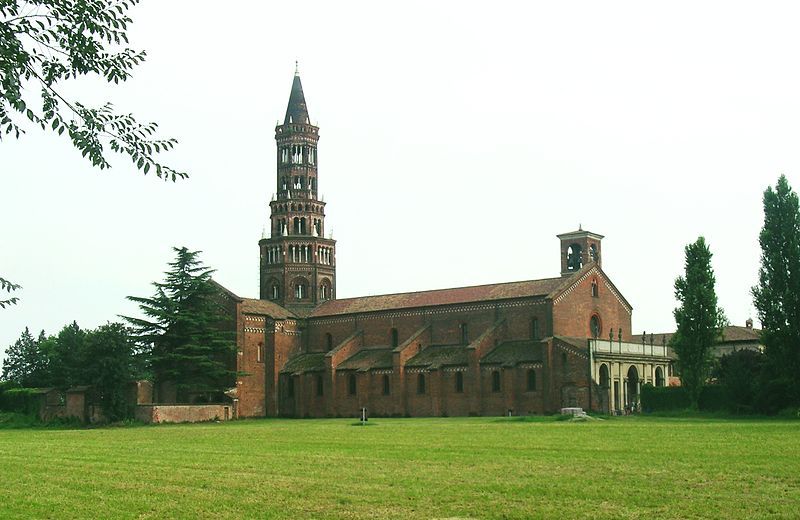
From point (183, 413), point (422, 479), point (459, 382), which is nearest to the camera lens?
point (422, 479)

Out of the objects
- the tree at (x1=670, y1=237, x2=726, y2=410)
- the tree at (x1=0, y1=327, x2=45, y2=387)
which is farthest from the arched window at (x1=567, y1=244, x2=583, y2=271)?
the tree at (x1=0, y1=327, x2=45, y2=387)

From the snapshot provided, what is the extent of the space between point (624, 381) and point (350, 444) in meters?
37.9

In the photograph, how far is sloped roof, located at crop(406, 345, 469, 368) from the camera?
70.2 m

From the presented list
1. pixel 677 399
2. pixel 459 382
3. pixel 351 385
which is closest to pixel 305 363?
pixel 351 385

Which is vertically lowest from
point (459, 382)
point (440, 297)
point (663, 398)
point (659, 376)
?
point (663, 398)

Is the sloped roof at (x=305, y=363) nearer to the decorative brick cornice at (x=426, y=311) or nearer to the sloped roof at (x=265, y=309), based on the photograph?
the decorative brick cornice at (x=426, y=311)

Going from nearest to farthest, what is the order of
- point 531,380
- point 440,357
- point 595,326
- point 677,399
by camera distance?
point 677,399 < point 531,380 < point 440,357 < point 595,326

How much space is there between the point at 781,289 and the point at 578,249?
22.9 m

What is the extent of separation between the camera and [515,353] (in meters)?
68.2

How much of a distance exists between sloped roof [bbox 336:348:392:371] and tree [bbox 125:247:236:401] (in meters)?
9.17

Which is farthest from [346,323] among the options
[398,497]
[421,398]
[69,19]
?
[69,19]

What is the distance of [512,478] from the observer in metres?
20.2

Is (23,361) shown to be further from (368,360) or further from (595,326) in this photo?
(595,326)

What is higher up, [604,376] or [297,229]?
[297,229]
